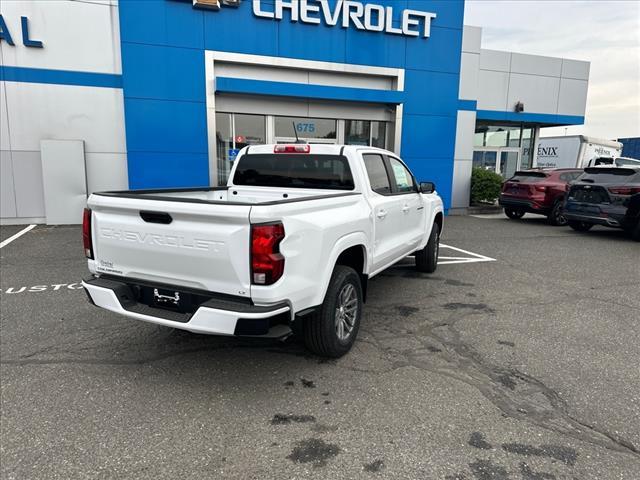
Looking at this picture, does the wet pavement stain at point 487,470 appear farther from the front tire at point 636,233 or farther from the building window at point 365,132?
the building window at point 365,132

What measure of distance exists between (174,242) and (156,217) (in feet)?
0.83

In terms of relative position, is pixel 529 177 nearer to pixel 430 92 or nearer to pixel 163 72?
pixel 430 92

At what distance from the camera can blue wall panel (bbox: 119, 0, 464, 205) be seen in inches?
447

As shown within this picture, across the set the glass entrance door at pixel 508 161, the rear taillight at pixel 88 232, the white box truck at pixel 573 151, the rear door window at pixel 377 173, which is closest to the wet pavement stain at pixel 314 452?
the rear taillight at pixel 88 232

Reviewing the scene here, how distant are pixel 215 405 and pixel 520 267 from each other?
6.05m

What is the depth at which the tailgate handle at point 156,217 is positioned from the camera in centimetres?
323

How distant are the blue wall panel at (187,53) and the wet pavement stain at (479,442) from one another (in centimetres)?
1070

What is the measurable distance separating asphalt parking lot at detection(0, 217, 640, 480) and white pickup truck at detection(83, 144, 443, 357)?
596 mm

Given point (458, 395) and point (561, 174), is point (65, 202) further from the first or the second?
point (561, 174)

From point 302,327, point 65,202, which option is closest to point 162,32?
point 65,202

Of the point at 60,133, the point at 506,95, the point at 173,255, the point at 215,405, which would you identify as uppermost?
the point at 506,95

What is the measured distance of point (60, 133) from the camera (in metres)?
11.2

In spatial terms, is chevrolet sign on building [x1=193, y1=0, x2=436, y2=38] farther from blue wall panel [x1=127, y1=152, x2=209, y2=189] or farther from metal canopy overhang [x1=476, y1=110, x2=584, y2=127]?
metal canopy overhang [x1=476, y1=110, x2=584, y2=127]

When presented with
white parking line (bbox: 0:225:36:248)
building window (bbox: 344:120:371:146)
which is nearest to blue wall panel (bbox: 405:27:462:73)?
building window (bbox: 344:120:371:146)
